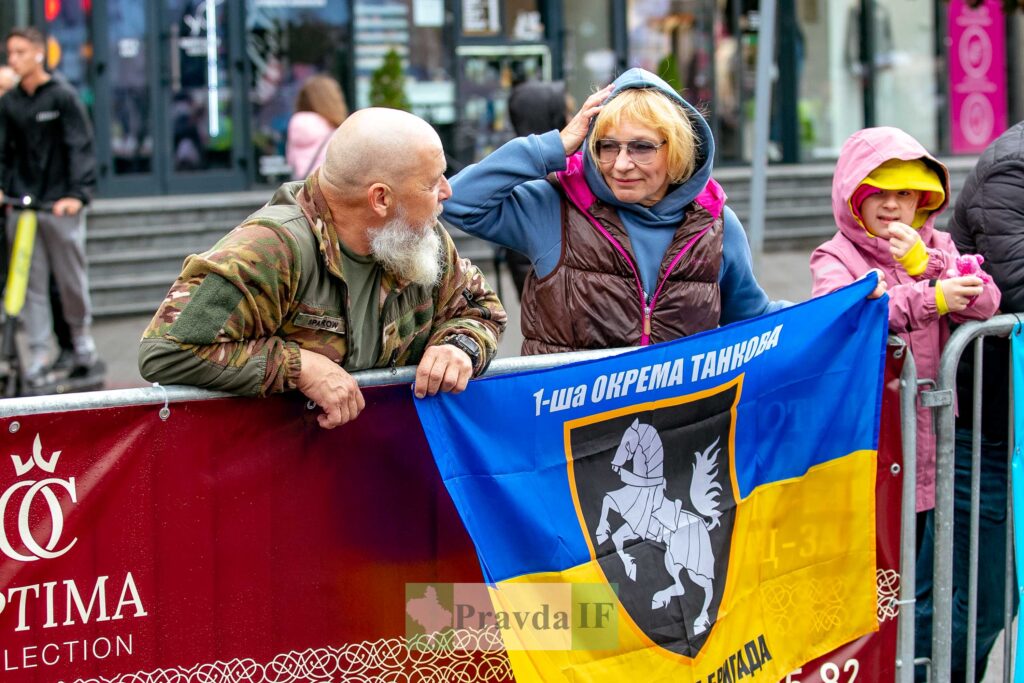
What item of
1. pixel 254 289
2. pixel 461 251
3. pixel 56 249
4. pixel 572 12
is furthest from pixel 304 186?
pixel 572 12

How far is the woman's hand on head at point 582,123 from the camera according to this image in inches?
155

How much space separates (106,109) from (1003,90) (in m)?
11.6

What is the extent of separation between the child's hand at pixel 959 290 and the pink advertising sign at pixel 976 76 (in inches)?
606

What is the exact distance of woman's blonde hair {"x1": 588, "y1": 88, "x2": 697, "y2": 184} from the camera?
151 inches

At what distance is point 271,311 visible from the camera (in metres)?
3.15

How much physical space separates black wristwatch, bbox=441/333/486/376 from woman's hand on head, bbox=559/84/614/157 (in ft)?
2.60

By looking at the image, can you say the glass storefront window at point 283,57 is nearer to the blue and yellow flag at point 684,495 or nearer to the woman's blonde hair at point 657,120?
the woman's blonde hair at point 657,120

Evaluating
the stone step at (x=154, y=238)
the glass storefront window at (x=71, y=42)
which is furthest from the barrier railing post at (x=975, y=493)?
the glass storefront window at (x=71, y=42)

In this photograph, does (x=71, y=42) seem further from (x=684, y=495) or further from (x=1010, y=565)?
(x=1010, y=565)

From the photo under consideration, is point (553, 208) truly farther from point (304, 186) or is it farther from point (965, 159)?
point (965, 159)

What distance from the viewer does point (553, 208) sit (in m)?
3.97

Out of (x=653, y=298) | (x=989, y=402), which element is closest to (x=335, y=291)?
(x=653, y=298)

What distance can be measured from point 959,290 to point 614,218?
975mm

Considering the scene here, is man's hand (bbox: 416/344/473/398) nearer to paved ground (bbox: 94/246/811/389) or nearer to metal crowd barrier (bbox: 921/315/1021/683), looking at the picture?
metal crowd barrier (bbox: 921/315/1021/683)
